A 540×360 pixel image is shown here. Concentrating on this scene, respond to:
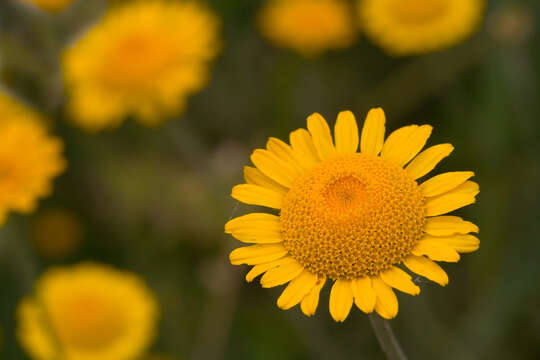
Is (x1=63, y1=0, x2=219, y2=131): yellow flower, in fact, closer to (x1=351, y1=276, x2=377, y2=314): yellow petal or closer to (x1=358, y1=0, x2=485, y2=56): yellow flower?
(x1=358, y1=0, x2=485, y2=56): yellow flower

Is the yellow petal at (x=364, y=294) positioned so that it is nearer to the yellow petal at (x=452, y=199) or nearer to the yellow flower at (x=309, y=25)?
the yellow petal at (x=452, y=199)

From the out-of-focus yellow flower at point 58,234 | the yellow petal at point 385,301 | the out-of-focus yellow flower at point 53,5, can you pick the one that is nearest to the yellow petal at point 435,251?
the yellow petal at point 385,301

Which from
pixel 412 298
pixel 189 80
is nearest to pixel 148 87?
pixel 189 80

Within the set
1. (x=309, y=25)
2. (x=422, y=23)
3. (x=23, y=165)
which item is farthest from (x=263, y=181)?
(x=309, y=25)

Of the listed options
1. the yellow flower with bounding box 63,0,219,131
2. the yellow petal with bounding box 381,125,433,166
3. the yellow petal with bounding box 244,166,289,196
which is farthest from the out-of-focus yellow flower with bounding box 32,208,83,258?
the yellow petal with bounding box 381,125,433,166

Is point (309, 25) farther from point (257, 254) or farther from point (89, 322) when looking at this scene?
point (257, 254)

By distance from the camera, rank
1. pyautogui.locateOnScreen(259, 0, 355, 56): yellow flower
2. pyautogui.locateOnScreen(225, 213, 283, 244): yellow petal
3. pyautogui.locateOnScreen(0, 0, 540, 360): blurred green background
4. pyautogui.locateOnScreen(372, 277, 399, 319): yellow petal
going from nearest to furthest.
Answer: pyautogui.locateOnScreen(372, 277, 399, 319): yellow petal, pyautogui.locateOnScreen(225, 213, 283, 244): yellow petal, pyautogui.locateOnScreen(0, 0, 540, 360): blurred green background, pyautogui.locateOnScreen(259, 0, 355, 56): yellow flower
